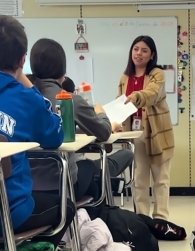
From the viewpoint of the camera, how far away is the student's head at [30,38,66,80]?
6.90ft

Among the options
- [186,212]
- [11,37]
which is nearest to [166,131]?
[186,212]

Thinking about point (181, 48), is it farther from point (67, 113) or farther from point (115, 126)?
point (67, 113)

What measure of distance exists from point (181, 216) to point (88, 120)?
1854mm

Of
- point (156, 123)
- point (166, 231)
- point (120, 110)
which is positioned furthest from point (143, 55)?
point (166, 231)

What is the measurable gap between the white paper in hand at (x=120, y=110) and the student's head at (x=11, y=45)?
120 cm

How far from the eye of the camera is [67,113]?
1940mm

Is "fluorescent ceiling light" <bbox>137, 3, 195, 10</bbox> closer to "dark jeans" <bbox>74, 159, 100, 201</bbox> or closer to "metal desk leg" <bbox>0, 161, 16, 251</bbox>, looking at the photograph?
"dark jeans" <bbox>74, 159, 100, 201</bbox>

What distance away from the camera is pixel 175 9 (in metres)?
4.42

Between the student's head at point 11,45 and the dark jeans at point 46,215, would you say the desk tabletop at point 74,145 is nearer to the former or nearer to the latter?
the dark jeans at point 46,215

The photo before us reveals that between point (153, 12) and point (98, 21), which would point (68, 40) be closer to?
point (98, 21)

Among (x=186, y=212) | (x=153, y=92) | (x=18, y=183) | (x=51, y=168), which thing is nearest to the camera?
(x=18, y=183)

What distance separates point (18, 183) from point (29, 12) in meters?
3.27

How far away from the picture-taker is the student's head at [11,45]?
1594 mm

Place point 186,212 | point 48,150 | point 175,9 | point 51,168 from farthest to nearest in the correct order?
point 175,9
point 186,212
point 51,168
point 48,150
